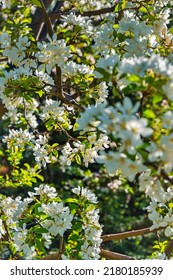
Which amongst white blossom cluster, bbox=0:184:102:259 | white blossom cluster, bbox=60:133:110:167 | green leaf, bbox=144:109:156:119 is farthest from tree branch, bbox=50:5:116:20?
Result: green leaf, bbox=144:109:156:119

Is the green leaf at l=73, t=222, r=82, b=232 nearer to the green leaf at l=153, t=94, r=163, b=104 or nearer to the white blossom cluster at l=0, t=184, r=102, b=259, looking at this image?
the white blossom cluster at l=0, t=184, r=102, b=259

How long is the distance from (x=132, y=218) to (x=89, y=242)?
4.06 meters

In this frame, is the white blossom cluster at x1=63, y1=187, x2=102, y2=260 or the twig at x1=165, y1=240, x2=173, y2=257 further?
the twig at x1=165, y1=240, x2=173, y2=257

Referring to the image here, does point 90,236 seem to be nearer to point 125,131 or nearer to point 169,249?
point 169,249

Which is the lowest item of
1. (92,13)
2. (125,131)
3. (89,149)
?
(125,131)

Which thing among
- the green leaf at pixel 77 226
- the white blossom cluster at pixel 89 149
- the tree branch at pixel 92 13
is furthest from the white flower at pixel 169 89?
the tree branch at pixel 92 13

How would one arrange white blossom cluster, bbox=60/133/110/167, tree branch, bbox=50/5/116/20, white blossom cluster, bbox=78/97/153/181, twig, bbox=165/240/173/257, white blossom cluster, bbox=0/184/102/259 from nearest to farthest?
white blossom cluster, bbox=78/97/153/181 → white blossom cluster, bbox=0/184/102/259 → white blossom cluster, bbox=60/133/110/167 → twig, bbox=165/240/173/257 → tree branch, bbox=50/5/116/20

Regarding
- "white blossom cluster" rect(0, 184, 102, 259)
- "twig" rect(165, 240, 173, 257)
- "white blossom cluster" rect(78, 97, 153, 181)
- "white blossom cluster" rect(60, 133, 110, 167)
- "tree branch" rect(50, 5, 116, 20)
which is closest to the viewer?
"white blossom cluster" rect(78, 97, 153, 181)

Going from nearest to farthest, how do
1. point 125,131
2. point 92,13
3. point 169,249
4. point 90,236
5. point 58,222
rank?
point 125,131
point 58,222
point 90,236
point 169,249
point 92,13

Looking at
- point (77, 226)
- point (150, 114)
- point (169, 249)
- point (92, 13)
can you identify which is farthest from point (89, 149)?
point (150, 114)

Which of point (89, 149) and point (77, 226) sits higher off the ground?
point (89, 149)

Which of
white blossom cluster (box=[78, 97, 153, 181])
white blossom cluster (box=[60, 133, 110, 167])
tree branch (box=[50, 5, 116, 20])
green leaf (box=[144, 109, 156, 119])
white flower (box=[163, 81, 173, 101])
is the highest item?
tree branch (box=[50, 5, 116, 20])

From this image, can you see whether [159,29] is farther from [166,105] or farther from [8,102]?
[166,105]
